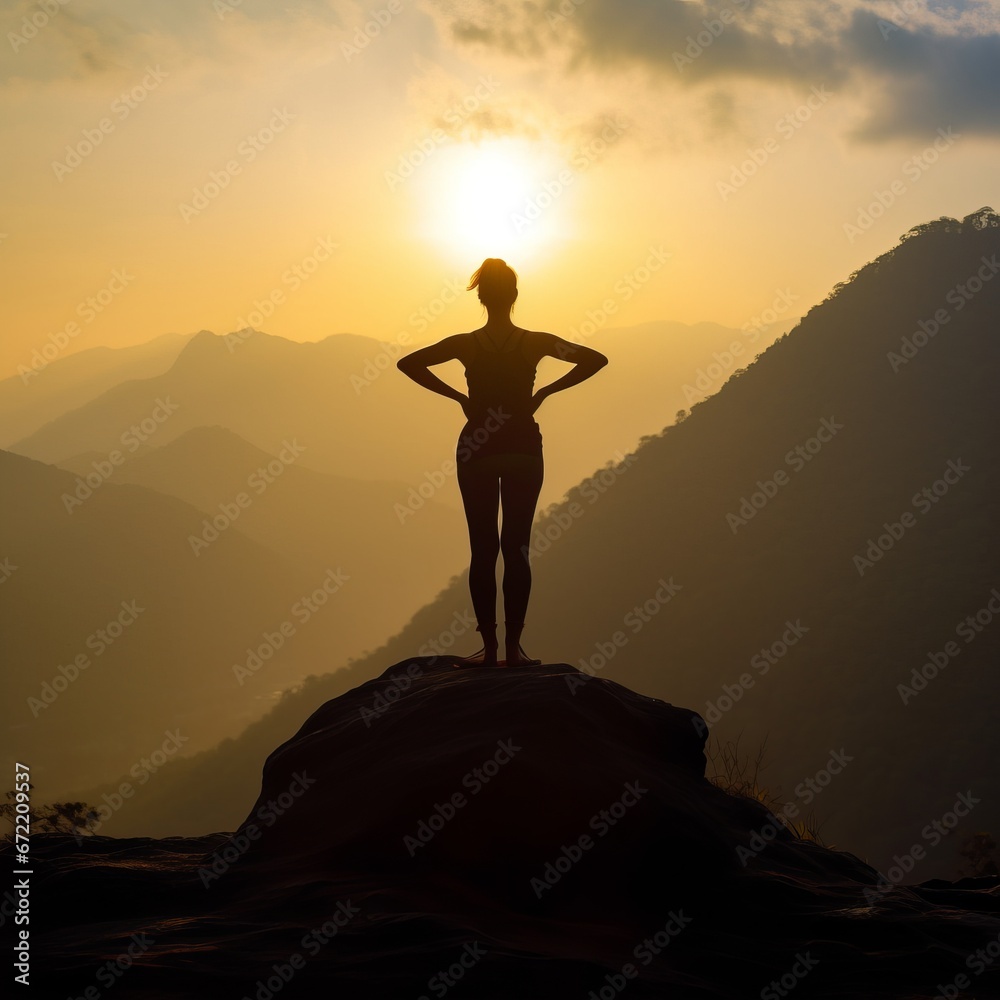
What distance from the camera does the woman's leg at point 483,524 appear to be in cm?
715

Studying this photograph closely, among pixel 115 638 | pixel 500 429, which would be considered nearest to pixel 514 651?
pixel 500 429

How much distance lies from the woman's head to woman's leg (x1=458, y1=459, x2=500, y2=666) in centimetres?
132

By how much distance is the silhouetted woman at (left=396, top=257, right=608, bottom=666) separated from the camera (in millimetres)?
7145

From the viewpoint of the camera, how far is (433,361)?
754 cm

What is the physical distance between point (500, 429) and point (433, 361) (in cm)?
92

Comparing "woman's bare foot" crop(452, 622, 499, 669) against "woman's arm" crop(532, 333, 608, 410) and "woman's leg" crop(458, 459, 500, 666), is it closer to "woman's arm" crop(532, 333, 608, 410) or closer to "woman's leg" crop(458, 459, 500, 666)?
"woman's leg" crop(458, 459, 500, 666)

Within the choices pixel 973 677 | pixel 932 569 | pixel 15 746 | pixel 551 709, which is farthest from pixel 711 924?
pixel 15 746

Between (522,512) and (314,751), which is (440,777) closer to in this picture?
(314,751)

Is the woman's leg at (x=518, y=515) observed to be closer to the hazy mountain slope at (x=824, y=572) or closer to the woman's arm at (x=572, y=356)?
the woman's arm at (x=572, y=356)

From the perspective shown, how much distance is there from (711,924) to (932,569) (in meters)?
72.6

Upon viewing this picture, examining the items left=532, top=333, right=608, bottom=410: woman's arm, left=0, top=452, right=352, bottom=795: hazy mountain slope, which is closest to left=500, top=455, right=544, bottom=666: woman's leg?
left=532, top=333, right=608, bottom=410: woman's arm

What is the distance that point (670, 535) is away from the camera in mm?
87312

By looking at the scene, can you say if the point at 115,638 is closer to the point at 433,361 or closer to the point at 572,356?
the point at 433,361

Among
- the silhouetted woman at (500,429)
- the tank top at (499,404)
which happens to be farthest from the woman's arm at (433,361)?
the tank top at (499,404)
